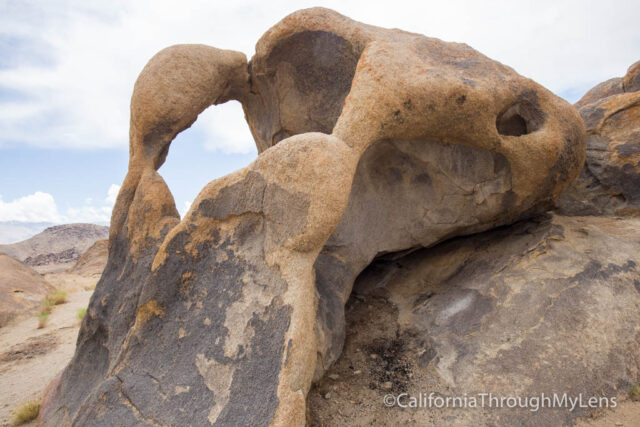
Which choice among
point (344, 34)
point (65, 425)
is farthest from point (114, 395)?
point (344, 34)

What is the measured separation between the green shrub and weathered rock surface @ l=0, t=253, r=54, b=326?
407 centimetres

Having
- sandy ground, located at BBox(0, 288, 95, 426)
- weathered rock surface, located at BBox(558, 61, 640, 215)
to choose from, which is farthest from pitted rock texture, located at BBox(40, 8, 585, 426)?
sandy ground, located at BBox(0, 288, 95, 426)

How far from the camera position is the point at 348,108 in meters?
2.44

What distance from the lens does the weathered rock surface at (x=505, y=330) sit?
2.33 metres

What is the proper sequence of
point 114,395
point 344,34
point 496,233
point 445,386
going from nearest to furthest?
1. point 114,395
2. point 445,386
3. point 344,34
4. point 496,233

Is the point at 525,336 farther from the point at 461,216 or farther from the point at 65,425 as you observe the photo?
the point at 65,425

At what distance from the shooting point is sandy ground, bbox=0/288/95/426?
13.0 ft

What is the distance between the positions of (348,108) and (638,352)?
8.08ft

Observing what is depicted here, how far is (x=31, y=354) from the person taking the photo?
206 inches

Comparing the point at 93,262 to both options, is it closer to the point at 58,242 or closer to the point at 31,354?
the point at 31,354

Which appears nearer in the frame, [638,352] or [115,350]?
[638,352]

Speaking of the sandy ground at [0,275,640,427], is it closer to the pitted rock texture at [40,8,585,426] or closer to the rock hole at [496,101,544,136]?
the pitted rock texture at [40,8,585,426]

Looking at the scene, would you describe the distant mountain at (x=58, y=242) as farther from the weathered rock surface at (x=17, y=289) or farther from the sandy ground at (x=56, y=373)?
the sandy ground at (x=56, y=373)

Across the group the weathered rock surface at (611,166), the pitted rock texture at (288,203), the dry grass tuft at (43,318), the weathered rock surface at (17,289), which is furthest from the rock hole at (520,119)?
the weathered rock surface at (17,289)
